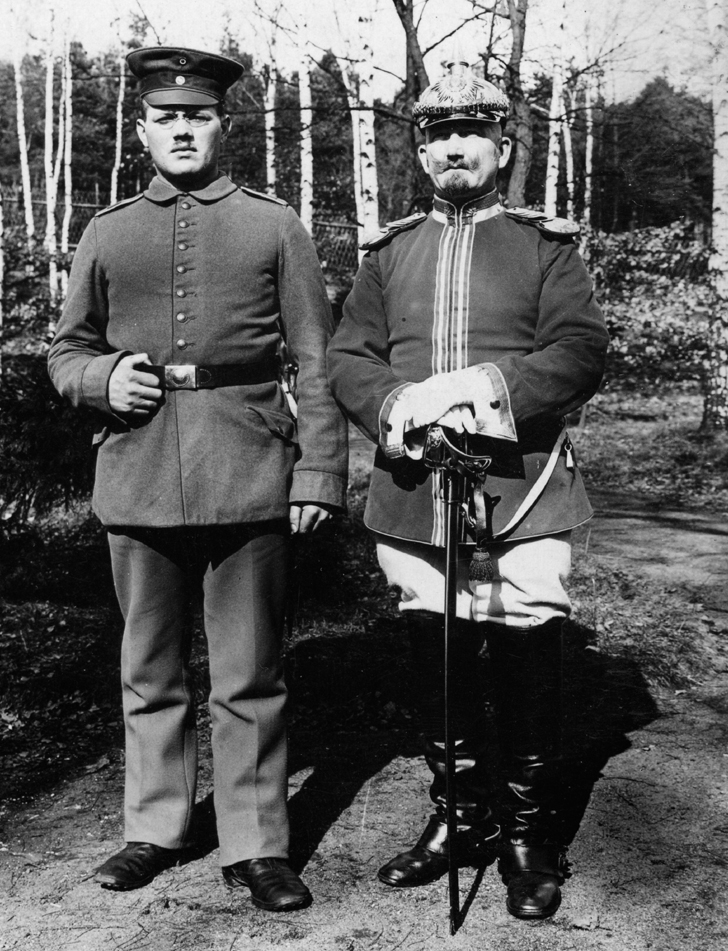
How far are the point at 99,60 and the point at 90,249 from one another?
111 feet

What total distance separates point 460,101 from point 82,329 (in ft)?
3.97

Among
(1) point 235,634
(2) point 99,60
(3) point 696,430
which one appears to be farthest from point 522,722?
(2) point 99,60

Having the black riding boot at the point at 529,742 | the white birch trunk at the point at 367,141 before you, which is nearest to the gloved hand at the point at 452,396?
the black riding boot at the point at 529,742

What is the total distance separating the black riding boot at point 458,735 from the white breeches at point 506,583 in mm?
66

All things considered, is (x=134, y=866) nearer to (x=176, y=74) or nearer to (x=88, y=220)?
(x=176, y=74)

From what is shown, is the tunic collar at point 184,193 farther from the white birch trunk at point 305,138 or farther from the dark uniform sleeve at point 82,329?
the white birch trunk at point 305,138

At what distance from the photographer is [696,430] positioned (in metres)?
12.3

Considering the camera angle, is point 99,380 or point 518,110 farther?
point 518,110

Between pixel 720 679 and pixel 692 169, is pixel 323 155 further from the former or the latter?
pixel 720 679

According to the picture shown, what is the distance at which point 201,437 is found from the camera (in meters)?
2.93

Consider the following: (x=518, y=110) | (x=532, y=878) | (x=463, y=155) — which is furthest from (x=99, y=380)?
(x=518, y=110)

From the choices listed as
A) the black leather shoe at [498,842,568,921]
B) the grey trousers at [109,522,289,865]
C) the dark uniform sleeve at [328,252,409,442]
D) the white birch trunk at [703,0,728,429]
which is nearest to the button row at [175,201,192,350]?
the dark uniform sleeve at [328,252,409,442]

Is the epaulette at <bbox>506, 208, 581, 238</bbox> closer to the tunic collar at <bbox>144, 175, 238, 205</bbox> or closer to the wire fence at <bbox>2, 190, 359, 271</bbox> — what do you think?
the tunic collar at <bbox>144, 175, 238, 205</bbox>

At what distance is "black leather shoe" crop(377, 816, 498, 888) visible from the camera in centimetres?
291
